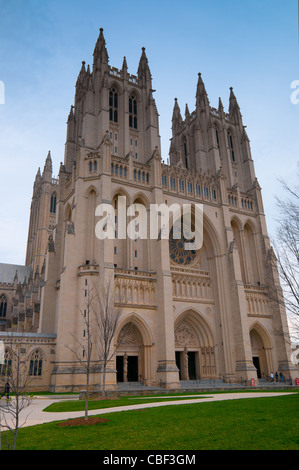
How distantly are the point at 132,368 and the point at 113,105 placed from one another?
30641mm

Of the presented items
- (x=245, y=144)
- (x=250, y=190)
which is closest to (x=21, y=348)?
(x=250, y=190)

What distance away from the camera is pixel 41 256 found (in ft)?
237

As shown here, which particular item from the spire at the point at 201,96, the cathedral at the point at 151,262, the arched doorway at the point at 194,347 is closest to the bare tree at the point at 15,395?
the cathedral at the point at 151,262

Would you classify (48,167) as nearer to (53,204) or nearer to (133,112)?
(53,204)

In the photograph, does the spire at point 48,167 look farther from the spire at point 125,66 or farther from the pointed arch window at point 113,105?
the pointed arch window at point 113,105

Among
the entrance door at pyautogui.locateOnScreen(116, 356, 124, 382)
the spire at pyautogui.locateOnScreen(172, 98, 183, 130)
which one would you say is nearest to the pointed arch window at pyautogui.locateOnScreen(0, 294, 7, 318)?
the entrance door at pyautogui.locateOnScreen(116, 356, 124, 382)

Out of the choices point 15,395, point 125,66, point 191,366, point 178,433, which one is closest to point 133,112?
point 125,66

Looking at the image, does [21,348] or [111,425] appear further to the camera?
[21,348]

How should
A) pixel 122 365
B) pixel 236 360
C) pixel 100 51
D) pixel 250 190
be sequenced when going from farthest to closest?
pixel 250 190 → pixel 100 51 → pixel 236 360 → pixel 122 365

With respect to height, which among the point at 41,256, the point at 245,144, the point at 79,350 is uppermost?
the point at 245,144
